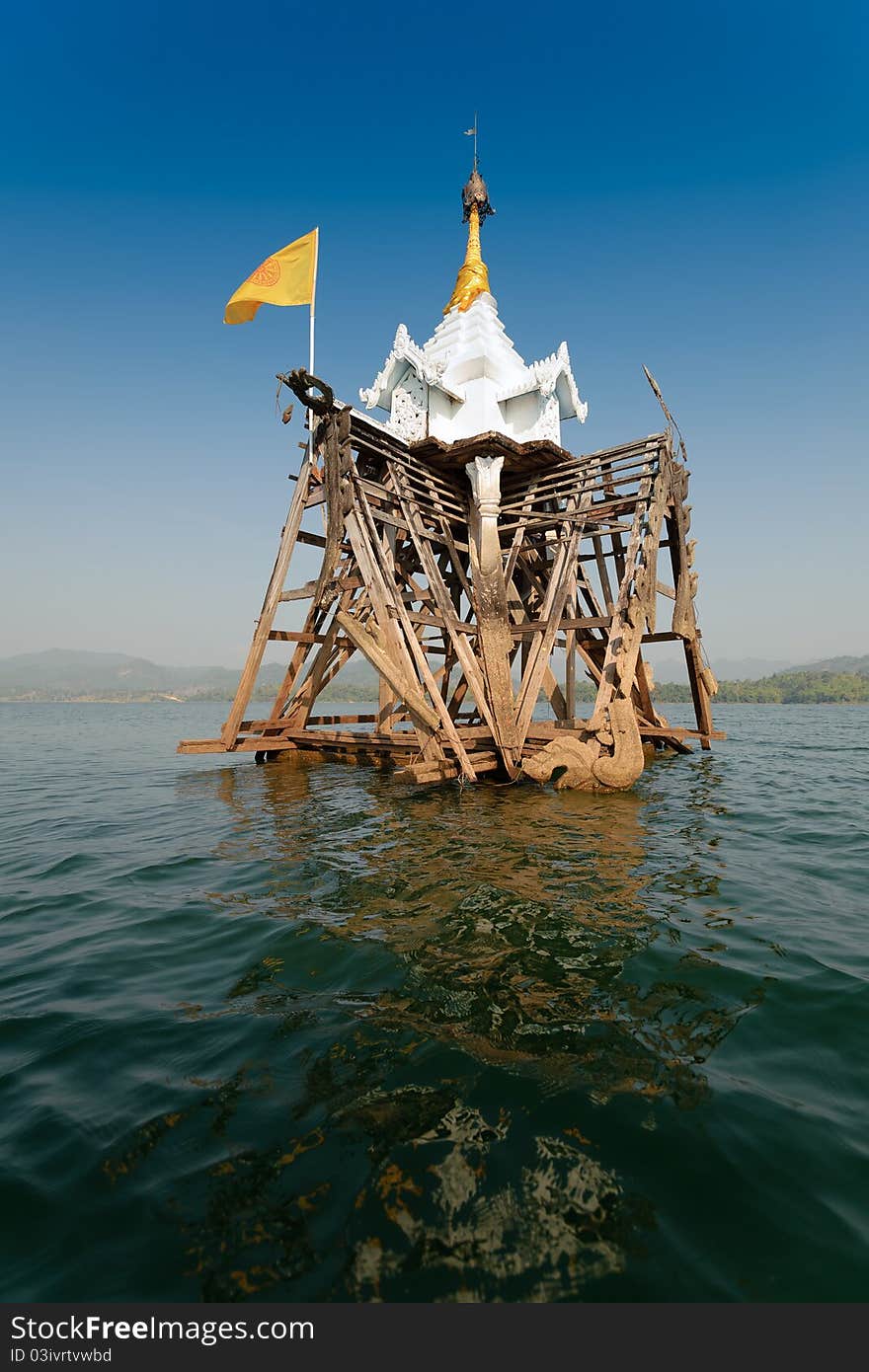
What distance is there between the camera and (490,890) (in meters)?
5.66

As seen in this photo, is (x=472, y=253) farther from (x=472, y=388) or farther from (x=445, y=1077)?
(x=445, y=1077)

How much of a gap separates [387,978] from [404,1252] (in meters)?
2.04

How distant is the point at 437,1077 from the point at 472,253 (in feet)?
75.0

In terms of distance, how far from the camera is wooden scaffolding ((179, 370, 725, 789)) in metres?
10.9

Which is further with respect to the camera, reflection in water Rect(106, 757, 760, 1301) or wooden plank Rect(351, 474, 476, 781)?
wooden plank Rect(351, 474, 476, 781)

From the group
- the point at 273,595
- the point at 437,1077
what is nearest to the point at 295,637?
the point at 273,595

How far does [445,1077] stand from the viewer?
2916 mm

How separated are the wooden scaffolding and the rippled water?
4345 mm

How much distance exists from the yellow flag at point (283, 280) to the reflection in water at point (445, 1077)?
11.9m

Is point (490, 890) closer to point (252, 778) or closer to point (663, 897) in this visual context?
point (663, 897)

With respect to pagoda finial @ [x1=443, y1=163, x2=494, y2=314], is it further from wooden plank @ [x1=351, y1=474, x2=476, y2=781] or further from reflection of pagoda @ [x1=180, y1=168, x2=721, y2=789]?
wooden plank @ [x1=351, y1=474, x2=476, y2=781]

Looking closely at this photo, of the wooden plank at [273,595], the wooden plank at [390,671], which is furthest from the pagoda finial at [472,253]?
the wooden plank at [390,671]

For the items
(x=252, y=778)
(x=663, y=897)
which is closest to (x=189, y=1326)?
(x=663, y=897)

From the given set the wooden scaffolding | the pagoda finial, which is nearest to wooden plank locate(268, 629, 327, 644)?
the wooden scaffolding
